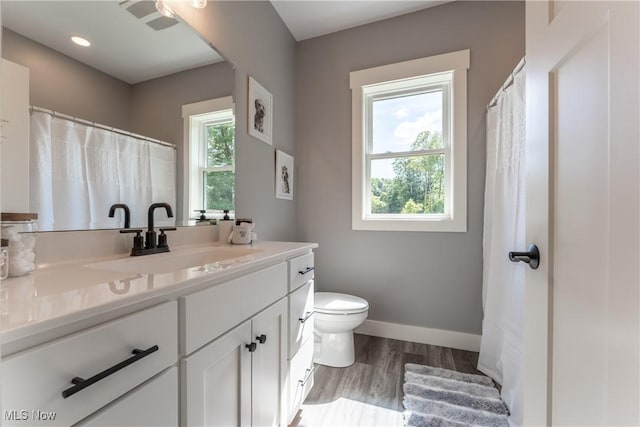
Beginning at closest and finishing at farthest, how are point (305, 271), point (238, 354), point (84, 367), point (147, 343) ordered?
point (84, 367) < point (147, 343) < point (238, 354) < point (305, 271)

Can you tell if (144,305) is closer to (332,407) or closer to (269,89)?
(332,407)

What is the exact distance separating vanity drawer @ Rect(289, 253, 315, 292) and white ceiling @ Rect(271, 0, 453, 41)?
6.24 ft

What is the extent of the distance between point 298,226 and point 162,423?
6.07 ft

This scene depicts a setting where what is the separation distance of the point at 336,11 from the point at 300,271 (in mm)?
2038

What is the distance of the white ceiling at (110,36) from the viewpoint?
0.74 metres

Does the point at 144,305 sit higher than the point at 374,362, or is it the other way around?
the point at 144,305

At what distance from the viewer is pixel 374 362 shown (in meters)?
1.77

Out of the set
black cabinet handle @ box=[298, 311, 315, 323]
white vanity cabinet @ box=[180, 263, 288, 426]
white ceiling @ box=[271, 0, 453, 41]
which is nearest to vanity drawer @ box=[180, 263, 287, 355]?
white vanity cabinet @ box=[180, 263, 288, 426]

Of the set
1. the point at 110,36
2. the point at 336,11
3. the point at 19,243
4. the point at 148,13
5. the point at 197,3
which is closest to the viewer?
→ the point at 19,243

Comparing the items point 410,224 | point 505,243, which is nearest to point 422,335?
point 410,224

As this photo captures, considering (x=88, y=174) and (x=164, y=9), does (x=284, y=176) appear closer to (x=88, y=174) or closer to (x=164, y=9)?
(x=164, y=9)

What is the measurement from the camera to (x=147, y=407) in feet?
1.72

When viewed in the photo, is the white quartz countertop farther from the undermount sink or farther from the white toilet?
the white toilet

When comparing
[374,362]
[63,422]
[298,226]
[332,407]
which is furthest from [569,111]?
[298,226]
